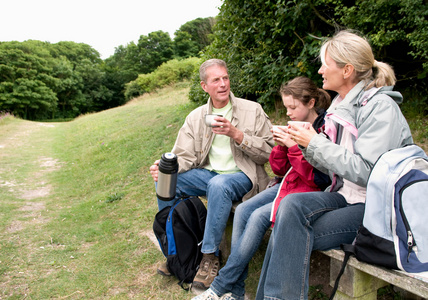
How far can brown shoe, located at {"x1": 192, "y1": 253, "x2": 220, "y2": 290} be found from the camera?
290 cm

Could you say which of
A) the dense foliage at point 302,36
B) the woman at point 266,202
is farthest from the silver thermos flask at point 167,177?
the dense foliage at point 302,36

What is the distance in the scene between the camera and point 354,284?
193 centimetres

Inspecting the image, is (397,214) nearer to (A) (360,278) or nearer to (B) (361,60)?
(A) (360,278)

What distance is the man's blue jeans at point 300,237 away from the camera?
6.66ft

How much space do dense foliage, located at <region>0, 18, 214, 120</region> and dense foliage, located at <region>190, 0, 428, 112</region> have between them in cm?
2968

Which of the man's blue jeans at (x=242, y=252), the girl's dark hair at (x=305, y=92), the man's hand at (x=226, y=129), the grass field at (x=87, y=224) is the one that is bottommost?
the grass field at (x=87, y=224)

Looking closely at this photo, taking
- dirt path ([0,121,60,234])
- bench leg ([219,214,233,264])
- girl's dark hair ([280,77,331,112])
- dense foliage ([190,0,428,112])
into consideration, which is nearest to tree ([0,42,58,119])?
dirt path ([0,121,60,234])

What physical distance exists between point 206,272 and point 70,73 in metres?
47.0

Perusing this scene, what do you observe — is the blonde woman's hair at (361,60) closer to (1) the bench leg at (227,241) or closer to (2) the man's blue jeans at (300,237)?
(2) the man's blue jeans at (300,237)

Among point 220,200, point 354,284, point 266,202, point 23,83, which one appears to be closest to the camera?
point 354,284

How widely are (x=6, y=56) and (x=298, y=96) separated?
137 ft

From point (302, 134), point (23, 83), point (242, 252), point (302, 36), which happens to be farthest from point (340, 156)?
point (23, 83)

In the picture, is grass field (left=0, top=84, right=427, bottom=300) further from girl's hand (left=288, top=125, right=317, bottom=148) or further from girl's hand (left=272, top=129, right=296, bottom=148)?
girl's hand (left=288, top=125, right=317, bottom=148)

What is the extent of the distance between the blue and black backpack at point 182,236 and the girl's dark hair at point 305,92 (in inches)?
50.8
